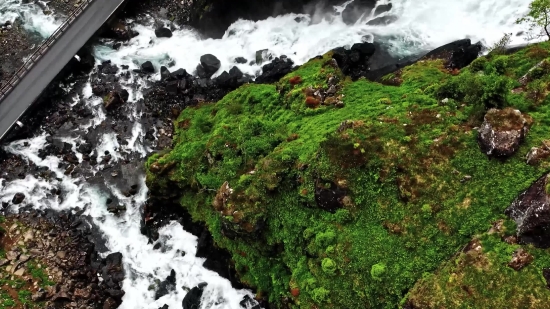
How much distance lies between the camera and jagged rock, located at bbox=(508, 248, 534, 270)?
49.1 ft

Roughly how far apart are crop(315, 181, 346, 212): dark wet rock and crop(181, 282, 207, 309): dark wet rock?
9.41 meters

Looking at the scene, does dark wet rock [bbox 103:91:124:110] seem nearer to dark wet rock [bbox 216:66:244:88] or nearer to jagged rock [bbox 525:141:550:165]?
dark wet rock [bbox 216:66:244:88]

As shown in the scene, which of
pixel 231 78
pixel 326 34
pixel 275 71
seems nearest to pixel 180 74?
pixel 231 78

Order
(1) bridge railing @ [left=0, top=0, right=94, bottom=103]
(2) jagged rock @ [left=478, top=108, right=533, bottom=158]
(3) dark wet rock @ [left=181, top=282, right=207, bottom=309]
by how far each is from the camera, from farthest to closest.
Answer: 1. (1) bridge railing @ [left=0, top=0, right=94, bottom=103]
2. (3) dark wet rock @ [left=181, top=282, right=207, bottom=309]
3. (2) jagged rock @ [left=478, top=108, right=533, bottom=158]

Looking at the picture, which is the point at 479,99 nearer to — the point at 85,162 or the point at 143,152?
the point at 143,152

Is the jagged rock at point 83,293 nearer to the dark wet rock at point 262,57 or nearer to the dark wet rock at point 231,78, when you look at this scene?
the dark wet rock at point 231,78

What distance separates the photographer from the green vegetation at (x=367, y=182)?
17172mm

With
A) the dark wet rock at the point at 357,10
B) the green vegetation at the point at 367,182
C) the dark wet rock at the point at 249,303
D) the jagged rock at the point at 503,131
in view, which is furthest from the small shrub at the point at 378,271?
the dark wet rock at the point at 357,10

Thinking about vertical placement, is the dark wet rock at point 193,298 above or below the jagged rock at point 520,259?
below

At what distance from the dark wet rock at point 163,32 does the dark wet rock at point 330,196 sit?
2195 cm

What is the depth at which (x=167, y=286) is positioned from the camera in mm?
24734

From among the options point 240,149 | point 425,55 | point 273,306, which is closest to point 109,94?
point 240,149

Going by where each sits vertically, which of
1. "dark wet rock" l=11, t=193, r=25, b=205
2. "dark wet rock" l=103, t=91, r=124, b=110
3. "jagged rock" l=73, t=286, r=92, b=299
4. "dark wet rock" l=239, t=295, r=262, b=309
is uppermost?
"dark wet rock" l=103, t=91, r=124, b=110

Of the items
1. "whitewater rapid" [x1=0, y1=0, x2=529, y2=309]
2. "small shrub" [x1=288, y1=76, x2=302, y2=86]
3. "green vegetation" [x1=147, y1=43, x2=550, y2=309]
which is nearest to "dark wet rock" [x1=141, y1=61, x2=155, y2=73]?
"whitewater rapid" [x1=0, y1=0, x2=529, y2=309]
